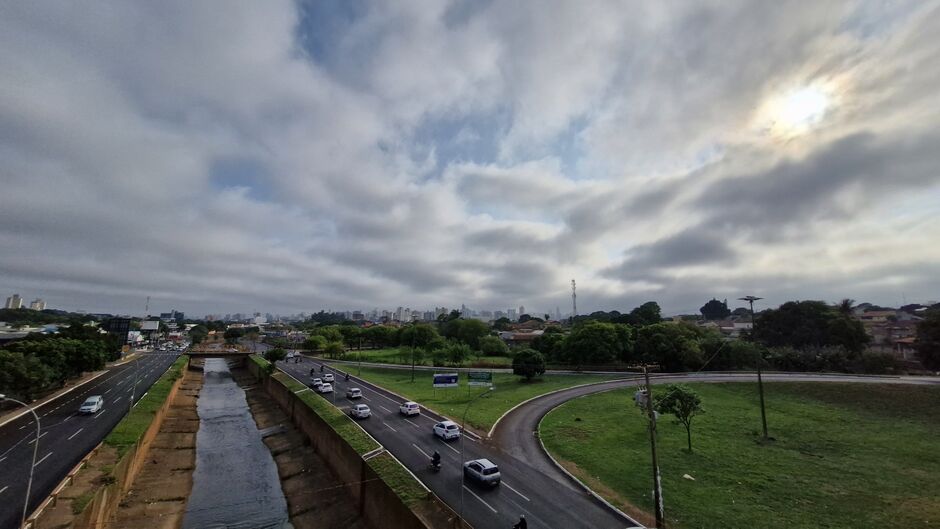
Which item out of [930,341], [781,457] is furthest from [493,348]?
[930,341]

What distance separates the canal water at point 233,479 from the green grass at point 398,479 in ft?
31.4

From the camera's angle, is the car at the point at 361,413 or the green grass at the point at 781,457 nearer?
the green grass at the point at 781,457

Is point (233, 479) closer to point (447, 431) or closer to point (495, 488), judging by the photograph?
point (447, 431)

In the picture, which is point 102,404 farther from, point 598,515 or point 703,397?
point 703,397

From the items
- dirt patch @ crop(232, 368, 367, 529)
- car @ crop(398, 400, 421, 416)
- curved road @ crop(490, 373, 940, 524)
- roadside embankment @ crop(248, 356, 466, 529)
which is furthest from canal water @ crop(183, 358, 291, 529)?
curved road @ crop(490, 373, 940, 524)

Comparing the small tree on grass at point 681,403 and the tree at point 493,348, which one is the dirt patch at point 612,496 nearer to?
the small tree on grass at point 681,403

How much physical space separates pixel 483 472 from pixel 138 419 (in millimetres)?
45353

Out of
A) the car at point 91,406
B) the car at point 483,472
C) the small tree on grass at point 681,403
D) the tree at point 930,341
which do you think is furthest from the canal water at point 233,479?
Result: the tree at point 930,341

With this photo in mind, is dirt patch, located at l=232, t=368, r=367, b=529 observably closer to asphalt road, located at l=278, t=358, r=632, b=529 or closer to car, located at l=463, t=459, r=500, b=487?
asphalt road, located at l=278, t=358, r=632, b=529

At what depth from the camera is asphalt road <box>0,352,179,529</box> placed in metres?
29.8

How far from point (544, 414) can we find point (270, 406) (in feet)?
175

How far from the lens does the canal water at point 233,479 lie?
34.3 meters

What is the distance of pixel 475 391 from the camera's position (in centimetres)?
6200

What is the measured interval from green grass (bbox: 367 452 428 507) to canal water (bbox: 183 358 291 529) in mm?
9560
